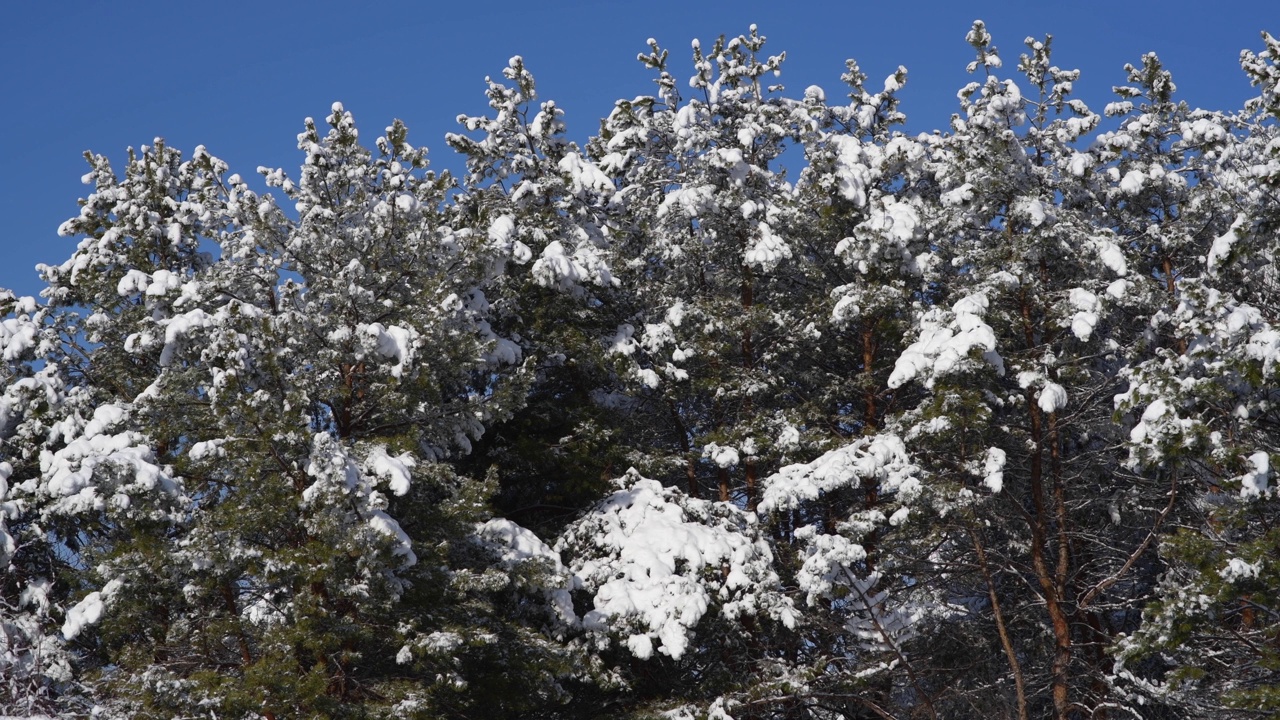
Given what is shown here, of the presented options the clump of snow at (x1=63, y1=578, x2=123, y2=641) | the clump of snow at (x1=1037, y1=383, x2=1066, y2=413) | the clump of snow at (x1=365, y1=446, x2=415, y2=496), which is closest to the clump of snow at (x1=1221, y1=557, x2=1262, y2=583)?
the clump of snow at (x1=1037, y1=383, x2=1066, y2=413)

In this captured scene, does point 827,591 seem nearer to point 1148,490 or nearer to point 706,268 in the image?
point 1148,490

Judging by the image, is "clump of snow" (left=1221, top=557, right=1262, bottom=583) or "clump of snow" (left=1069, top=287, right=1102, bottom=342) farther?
"clump of snow" (left=1069, top=287, right=1102, bottom=342)

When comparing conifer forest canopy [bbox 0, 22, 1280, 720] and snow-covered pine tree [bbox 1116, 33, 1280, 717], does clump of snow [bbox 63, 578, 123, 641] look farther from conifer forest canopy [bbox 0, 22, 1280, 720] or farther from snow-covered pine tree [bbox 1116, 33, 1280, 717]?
snow-covered pine tree [bbox 1116, 33, 1280, 717]

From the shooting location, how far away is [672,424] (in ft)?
68.9

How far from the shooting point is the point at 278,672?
12859mm

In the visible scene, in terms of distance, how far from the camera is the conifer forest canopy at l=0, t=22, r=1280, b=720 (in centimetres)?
1370

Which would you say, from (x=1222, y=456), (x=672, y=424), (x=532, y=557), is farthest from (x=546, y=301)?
(x=1222, y=456)

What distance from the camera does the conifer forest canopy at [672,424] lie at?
1370cm

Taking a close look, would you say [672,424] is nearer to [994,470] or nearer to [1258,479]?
[994,470]

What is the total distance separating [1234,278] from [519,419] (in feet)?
36.2

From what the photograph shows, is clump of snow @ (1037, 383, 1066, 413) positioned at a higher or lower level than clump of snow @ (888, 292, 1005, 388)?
lower

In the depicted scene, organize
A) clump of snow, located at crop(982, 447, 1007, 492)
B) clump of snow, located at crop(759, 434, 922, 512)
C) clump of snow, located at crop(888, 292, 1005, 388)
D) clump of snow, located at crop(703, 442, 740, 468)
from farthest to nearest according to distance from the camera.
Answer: clump of snow, located at crop(703, 442, 740, 468)
clump of snow, located at crop(759, 434, 922, 512)
clump of snow, located at crop(888, 292, 1005, 388)
clump of snow, located at crop(982, 447, 1007, 492)

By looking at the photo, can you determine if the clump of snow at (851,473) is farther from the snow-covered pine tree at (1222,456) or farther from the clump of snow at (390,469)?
the clump of snow at (390,469)

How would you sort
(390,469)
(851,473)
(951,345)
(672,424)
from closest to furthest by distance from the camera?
(390,469) → (951,345) → (851,473) → (672,424)
